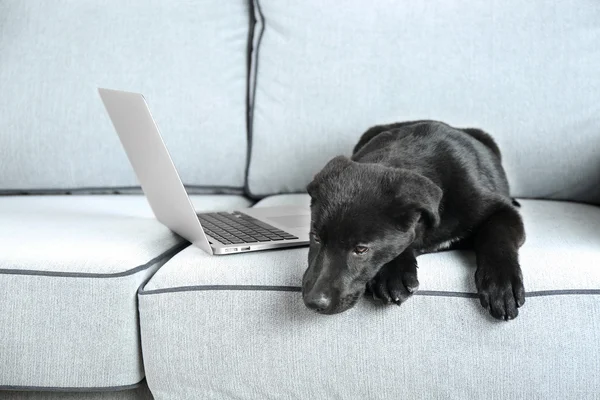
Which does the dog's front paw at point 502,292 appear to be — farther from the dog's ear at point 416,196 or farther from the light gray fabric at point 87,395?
the light gray fabric at point 87,395

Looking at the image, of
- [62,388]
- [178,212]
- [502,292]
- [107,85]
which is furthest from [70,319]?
[107,85]

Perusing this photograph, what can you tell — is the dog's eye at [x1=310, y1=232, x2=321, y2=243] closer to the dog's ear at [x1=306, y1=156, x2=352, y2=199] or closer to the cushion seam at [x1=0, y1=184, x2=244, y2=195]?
the dog's ear at [x1=306, y1=156, x2=352, y2=199]

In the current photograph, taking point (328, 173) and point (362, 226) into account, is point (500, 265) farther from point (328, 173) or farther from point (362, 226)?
point (328, 173)

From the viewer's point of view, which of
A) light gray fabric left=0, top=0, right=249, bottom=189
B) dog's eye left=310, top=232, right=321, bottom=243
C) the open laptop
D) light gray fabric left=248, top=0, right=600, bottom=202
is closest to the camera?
dog's eye left=310, top=232, right=321, bottom=243

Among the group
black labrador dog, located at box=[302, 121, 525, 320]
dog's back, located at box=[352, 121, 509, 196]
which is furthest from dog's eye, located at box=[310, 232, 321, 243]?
dog's back, located at box=[352, 121, 509, 196]

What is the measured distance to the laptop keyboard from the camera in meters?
1.53

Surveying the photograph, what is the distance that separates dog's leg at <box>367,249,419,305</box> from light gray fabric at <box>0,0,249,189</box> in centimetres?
108

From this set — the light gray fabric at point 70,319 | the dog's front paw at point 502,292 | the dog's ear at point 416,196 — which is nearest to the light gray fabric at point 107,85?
the light gray fabric at point 70,319

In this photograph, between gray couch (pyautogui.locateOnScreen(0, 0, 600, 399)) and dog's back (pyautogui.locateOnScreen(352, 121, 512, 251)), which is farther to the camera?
dog's back (pyautogui.locateOnScreen(352, 121, 512, 251))

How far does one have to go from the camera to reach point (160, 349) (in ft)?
4.57

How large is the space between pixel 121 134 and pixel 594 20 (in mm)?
1501

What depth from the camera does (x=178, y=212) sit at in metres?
1.54

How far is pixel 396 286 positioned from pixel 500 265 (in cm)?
23

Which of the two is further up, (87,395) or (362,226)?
(362,226)
